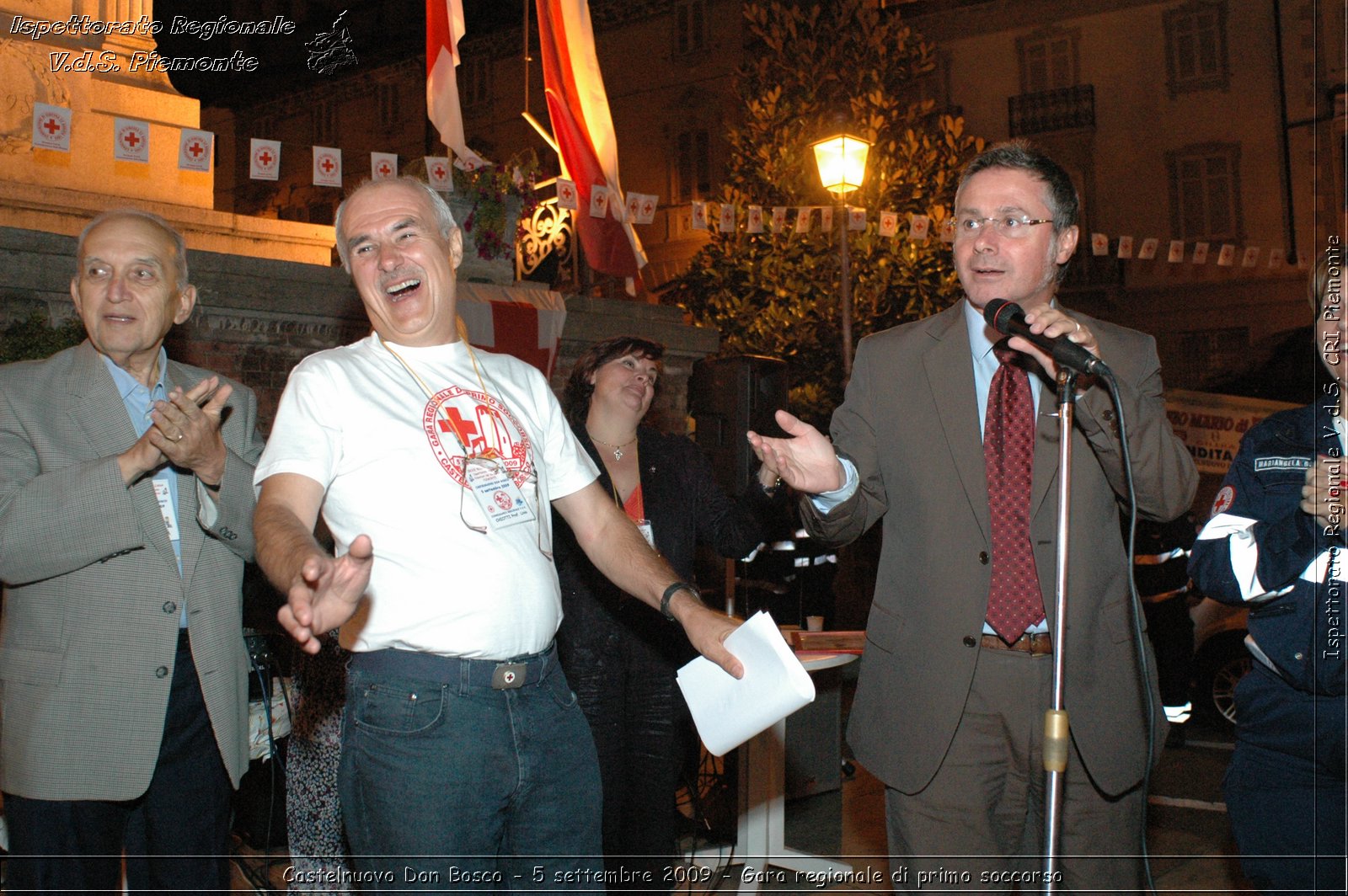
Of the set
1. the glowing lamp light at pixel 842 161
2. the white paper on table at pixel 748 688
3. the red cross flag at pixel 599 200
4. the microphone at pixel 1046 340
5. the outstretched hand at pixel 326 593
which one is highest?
the glowing lamp light at pixel 842 161

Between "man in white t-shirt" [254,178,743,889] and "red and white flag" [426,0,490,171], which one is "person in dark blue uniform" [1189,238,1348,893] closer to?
"man in white t-shirt" [254,178,743,889]

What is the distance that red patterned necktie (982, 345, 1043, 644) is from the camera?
2.65 meters

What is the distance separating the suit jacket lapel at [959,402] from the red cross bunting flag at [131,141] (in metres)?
5.45

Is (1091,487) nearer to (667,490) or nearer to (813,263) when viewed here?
(667,490)

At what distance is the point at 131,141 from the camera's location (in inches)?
264

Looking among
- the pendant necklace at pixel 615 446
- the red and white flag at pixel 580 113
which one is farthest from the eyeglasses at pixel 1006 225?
the red and white flag at pixel 580 113

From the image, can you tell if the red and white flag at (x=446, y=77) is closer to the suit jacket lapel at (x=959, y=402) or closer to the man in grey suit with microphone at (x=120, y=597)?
the man in grey suit with microphone at (x=120, y=597)

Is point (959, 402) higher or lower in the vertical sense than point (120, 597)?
higher

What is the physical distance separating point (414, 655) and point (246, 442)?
119 centimetres

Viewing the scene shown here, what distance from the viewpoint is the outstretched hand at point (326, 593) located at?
5.95ft

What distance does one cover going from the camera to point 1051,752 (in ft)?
7.32

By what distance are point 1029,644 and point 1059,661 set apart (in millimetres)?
401

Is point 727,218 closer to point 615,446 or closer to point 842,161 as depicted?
point 842,161

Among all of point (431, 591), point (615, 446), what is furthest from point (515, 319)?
point (431, 591)
